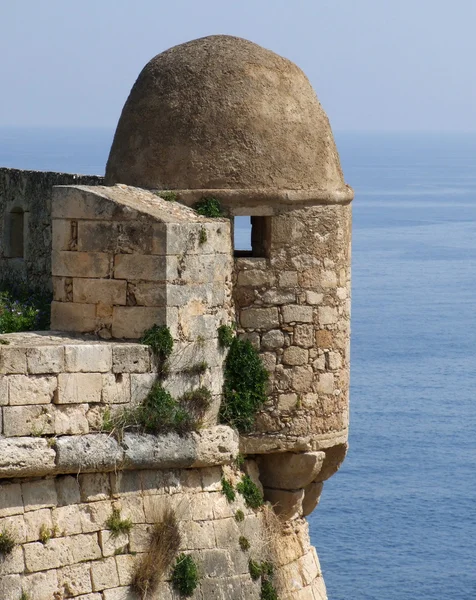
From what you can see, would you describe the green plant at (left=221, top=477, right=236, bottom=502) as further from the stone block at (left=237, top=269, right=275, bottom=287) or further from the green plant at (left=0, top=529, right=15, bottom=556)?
the green plant at (left=0, top=529, right=15, bottom=556)

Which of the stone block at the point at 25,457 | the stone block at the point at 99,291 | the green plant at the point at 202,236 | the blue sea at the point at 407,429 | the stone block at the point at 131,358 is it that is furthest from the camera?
the blue sea at the point at 407,429

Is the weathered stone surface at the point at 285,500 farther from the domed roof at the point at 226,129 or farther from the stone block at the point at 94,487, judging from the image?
the domed roof at the point at 226,129

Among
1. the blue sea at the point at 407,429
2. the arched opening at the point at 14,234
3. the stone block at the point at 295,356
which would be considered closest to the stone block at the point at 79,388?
the stone block at the point at 295,356

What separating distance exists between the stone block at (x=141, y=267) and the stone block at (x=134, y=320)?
27 centimetres

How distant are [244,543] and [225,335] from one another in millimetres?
A: 1877

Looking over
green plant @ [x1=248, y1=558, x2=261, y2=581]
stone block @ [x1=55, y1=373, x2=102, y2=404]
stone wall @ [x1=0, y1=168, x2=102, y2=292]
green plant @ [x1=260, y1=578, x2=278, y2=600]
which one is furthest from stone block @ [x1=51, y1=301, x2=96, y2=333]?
stone wall @ [x1=0, y1=168, x2=102, y2=292]

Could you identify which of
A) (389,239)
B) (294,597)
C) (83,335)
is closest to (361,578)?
(294,597)

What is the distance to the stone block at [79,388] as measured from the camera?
1380cm

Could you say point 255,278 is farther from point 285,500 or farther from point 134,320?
point 285,500

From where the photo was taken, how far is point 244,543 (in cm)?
1516

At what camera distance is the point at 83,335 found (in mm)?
14656

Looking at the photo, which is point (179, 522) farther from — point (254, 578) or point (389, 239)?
point (389, 239)

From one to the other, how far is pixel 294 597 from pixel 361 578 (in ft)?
64.0

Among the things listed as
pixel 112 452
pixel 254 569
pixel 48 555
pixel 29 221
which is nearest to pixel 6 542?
pixel 48 555
